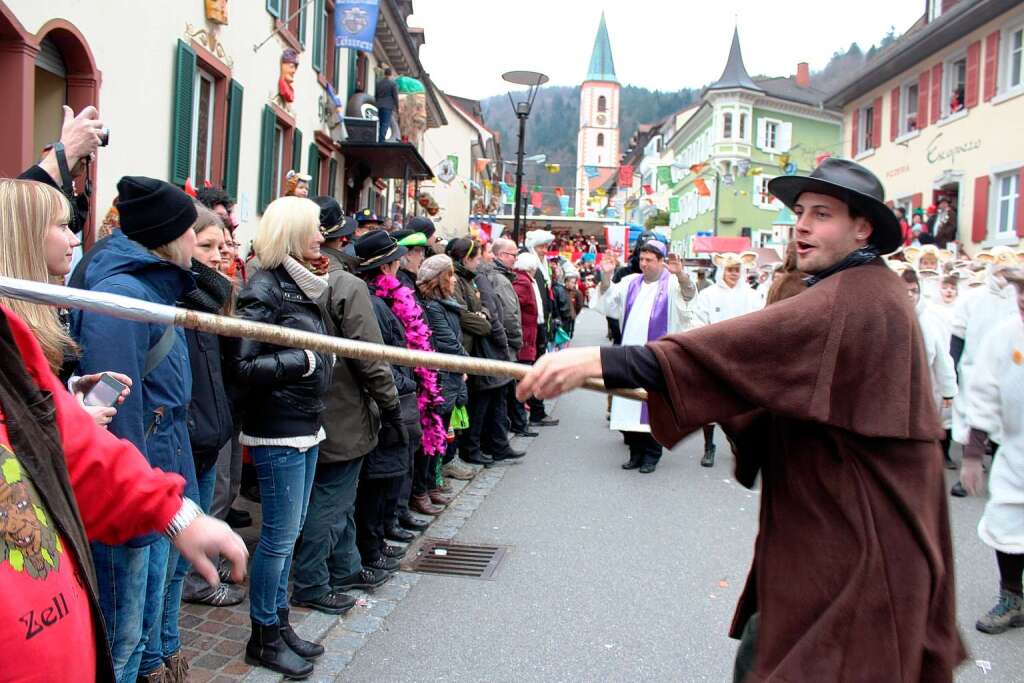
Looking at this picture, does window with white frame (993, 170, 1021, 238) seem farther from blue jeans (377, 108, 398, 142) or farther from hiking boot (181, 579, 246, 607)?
hiking boot (181, 579, 246, 607)

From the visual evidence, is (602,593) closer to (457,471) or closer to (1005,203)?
(457,471)

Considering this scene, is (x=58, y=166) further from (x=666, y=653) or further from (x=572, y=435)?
(x=572, y=435)

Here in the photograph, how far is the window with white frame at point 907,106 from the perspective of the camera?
27.4 meters

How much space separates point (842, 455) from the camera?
241cm

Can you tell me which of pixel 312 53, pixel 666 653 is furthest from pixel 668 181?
pixel 666 653

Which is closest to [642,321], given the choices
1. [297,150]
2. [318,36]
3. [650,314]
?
[650,314]

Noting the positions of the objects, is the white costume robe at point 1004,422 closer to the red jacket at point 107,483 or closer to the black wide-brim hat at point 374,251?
the black wide-brim hat at point 374,251

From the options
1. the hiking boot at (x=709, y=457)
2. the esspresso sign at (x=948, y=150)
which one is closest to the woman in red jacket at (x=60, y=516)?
the hiking boot at (x=709, y=457)

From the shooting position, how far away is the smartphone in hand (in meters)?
2.67

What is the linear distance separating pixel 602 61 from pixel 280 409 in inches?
5201

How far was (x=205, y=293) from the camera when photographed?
3762 millimetres

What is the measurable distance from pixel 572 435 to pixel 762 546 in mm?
8633

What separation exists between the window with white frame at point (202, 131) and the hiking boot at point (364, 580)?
696cm

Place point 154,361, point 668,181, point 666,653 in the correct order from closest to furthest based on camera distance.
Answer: point 154,361 → point 666,653 → point 668,181
